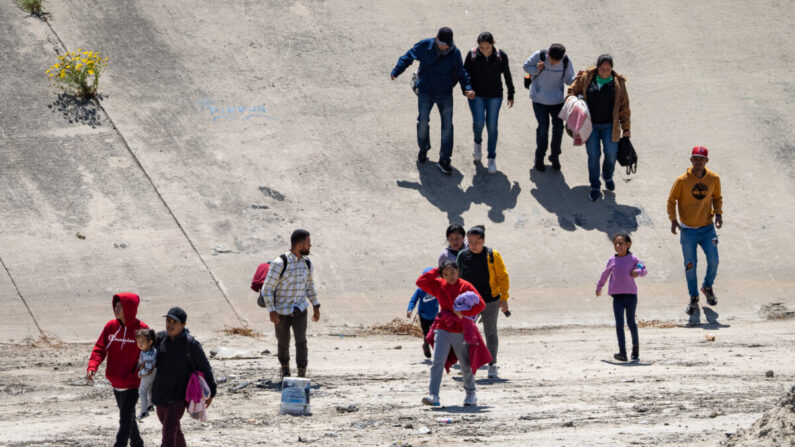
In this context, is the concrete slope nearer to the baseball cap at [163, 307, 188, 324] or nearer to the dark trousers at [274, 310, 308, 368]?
the dark trousers at [274, 310, 308, 368]

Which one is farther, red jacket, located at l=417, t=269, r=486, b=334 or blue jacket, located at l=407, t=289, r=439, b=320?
blue jacket, located at l=407, t=289, r=439, b=320

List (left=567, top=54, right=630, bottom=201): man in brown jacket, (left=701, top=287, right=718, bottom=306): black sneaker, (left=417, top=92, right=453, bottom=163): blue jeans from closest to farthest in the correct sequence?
1. (left=701, top=287, right=718, bottom=306): black sneaker
2. (left=567, top=54, right=630, bottom=201): man in brown jacket
3. (left=417, top=92, right=453, bottom=163): blue jeans

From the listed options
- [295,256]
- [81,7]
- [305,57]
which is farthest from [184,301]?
[81,7]

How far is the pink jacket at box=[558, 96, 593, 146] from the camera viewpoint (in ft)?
→ 45.0

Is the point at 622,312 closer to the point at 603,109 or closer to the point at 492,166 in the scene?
the point at 603,109

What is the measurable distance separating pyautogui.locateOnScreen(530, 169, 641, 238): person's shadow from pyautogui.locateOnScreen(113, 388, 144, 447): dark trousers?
7.53 meters

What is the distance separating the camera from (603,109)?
13859mm

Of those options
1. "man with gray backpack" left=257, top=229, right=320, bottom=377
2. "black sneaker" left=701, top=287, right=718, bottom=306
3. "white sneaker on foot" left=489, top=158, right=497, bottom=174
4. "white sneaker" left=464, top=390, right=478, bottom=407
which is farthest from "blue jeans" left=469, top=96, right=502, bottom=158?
"white sneaker" left=464, top=390, right=478, bottom=407

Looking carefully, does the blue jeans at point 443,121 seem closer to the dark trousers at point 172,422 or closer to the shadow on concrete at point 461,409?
the shadow on concrete at point 461,409

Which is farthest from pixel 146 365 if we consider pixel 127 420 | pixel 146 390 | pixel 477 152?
pixel 477 152

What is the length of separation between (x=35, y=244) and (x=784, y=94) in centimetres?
1159

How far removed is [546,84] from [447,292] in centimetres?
633

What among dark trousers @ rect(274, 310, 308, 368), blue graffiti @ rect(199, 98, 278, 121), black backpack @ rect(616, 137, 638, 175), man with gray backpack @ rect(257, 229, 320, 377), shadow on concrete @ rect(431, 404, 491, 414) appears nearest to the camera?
shadow on concrete @ rect(431, 404, 491, 414)

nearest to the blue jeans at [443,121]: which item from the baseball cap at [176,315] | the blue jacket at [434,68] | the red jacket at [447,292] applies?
the blue jacket at [434,68]
